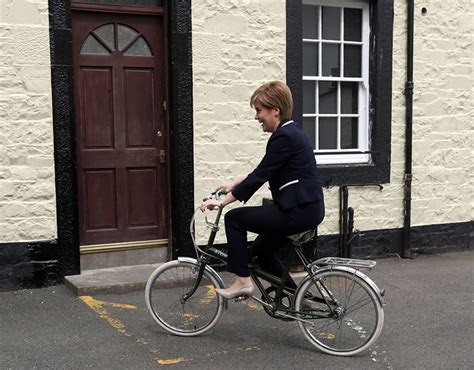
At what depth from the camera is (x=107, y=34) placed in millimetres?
6512

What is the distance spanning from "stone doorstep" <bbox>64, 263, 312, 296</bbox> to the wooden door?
0.38 metres

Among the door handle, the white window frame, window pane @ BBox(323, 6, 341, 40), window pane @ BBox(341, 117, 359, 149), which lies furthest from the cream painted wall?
the door handle

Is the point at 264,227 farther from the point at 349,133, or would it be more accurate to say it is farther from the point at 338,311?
the point at 349,133

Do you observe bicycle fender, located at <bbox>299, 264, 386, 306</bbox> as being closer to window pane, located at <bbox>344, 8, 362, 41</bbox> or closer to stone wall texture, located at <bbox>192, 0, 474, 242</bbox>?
stone wall texture, located at <bbox>192, 0, 474, 242</bbox>

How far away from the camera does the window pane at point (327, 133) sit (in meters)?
7.73

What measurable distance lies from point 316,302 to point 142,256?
2742mm

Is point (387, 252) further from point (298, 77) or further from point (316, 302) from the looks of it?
point (316, 302)

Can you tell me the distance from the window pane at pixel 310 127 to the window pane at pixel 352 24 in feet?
3.70

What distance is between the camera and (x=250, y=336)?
4.91 meters

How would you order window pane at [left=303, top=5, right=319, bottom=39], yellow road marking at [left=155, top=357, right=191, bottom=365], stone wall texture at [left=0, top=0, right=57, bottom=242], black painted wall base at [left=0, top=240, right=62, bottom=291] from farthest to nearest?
window pane at [left=303, top=5, right=319, bottom=39]
black painted wall base at [left=0, top=240, right=62, bottom=291]
stone wall texture at [left=0, top=0, right=57, bottom=242]
yellow road marking at [left=155, top=357, right=191, bottom=365]

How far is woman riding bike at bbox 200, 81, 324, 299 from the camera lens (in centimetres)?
438

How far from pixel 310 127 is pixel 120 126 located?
2382 mm

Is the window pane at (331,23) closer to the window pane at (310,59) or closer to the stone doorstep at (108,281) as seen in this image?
the window pane at (310,59)

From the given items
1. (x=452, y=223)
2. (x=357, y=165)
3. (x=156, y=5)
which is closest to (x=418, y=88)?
(x=357, y=165)
